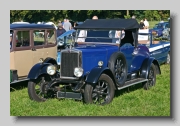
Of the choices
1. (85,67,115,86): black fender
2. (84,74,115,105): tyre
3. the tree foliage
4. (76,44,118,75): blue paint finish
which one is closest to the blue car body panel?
the tree foliage

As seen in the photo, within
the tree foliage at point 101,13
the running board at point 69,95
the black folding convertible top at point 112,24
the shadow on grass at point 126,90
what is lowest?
the shadow on grass at point 126,90

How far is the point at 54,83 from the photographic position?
6.99 m

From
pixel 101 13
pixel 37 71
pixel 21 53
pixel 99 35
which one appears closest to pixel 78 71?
pixel 37 71

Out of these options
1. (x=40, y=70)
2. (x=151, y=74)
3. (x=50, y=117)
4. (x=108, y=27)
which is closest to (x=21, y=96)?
(x=40, y=70)

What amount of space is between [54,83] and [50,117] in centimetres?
129

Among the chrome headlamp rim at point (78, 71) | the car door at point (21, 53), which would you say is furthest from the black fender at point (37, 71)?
the car door at point (21, 53)

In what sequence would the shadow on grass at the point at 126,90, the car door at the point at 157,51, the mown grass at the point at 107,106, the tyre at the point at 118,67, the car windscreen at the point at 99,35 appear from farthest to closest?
the car door at the point at 157,51 → the shadow on grass at the point at 126,90 → the car windscreen at the point at 99,35 → the tyre at the point at 118,67 → the mown grass at the point at 107,106

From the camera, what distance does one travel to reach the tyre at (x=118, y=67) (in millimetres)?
6914

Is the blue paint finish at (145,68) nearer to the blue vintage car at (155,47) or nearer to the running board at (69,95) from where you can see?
the running board at (69,95)

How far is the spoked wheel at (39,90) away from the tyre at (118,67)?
1477 mm

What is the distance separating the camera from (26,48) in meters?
8.55

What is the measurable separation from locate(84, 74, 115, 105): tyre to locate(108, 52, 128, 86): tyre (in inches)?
12.3

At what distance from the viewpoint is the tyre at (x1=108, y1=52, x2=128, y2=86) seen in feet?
22.7

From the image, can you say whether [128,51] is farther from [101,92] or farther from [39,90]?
[39,90]
